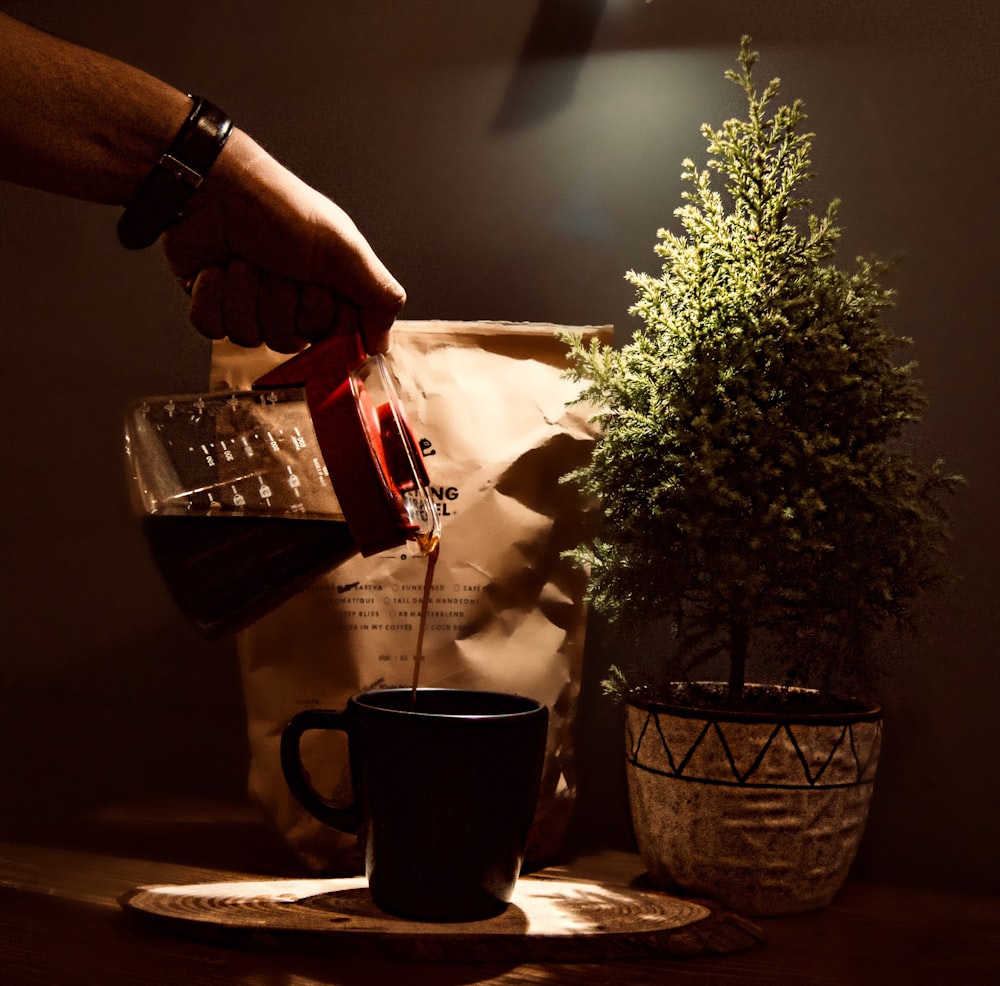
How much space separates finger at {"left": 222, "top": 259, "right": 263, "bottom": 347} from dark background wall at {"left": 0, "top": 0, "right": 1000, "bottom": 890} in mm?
305

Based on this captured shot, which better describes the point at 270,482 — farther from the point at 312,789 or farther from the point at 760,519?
the point at 760,519

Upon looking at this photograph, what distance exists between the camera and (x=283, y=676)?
0.89 m

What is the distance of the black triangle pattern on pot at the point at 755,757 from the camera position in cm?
75

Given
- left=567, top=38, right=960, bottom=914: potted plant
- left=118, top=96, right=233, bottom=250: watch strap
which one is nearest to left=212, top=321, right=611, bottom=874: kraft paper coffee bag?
left=567, top=38, right=960, bottom=914: potted plant

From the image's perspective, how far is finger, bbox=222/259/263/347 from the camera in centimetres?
78

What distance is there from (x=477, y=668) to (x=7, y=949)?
40cm

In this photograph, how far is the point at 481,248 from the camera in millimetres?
1072

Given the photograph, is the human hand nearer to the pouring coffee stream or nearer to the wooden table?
the pouring coffee stream

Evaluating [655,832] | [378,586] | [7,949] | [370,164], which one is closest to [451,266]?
[370,164]

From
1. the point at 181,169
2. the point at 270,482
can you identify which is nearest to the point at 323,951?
the point at 270,482

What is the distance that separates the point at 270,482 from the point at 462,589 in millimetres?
236

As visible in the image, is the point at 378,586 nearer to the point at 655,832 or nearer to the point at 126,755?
the point at 655,832

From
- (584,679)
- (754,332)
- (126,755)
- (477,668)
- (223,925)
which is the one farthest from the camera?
(126,755)

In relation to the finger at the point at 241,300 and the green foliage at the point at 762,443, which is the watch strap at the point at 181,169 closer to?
the finger at the point at 241,300
